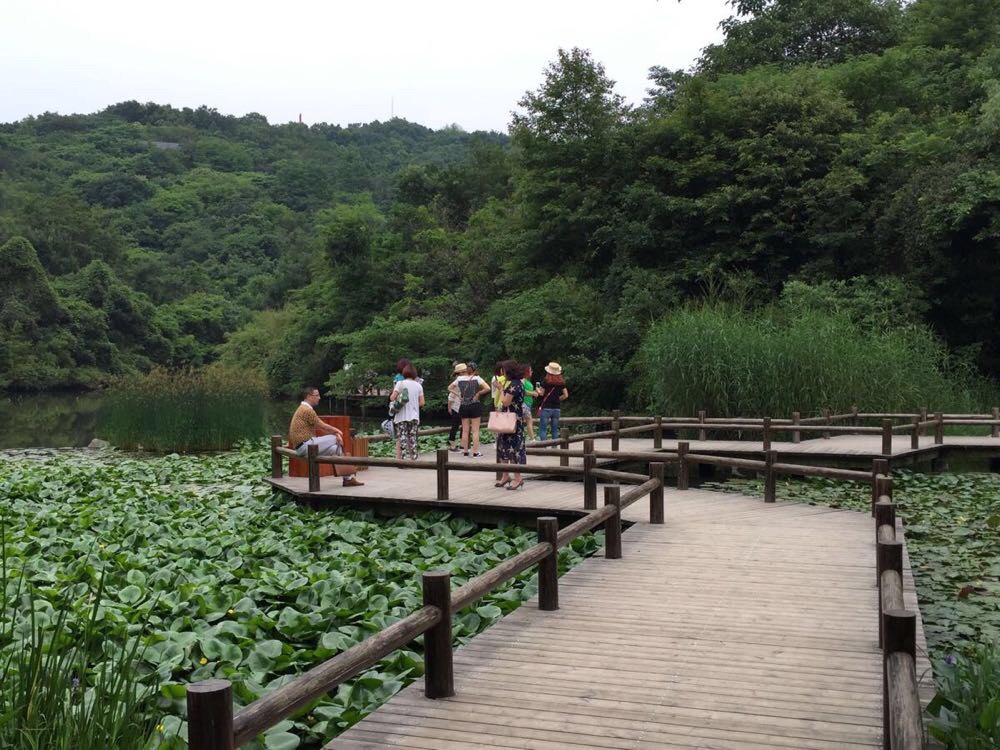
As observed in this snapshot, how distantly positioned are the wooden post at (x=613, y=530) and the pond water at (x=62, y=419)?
540 inches

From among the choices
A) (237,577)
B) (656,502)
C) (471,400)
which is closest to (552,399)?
(471,400)

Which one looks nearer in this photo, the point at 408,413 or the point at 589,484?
the point at 589,484

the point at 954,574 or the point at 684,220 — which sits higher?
the point at 684,220

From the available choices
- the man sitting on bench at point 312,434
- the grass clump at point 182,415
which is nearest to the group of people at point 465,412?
the man sitting on bench at point 312,434

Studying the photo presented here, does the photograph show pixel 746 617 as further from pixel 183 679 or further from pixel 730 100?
pixel 730 100

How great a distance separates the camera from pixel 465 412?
1305cm

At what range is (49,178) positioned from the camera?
82.7m

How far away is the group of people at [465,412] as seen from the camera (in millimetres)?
10383

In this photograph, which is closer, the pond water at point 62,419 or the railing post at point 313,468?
the railing post at point 313,468

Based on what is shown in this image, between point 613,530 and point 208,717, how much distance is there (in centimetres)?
477

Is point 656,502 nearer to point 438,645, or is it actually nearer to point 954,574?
point 954,574

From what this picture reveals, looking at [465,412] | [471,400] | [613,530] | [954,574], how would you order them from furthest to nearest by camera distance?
1. [465,412]
2. [471,400]
3. [954,574]
4. [613,530]

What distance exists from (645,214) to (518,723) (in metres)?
23.6

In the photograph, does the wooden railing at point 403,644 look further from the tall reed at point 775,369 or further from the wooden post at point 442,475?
the tall reed at point 775,369
